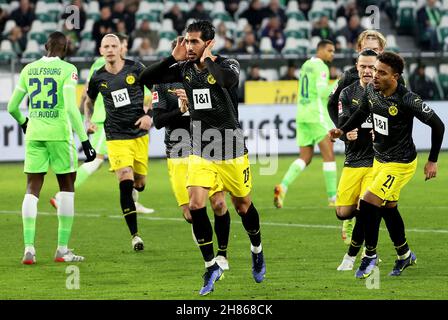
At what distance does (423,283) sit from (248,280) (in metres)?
1.50

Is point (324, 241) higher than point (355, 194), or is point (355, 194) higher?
point (355, 194)

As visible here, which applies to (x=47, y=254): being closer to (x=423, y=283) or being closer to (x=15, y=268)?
(x=15, y=268)

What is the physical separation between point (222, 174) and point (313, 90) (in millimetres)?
7374

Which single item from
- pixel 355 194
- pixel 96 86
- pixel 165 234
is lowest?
pixel 165 234

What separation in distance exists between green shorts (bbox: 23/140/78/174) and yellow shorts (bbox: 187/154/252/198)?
2.14 meters

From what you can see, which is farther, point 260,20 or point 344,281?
point 260,20

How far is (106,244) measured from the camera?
1259cm

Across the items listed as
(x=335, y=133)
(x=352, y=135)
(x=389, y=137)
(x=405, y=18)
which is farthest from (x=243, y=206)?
(x=405, y=18)

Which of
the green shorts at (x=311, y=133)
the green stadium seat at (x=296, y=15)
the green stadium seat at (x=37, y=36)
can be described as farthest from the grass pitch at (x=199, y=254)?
the green stadium seat at (x=296, y=15)

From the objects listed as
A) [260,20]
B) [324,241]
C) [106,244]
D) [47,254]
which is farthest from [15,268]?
[260,20]

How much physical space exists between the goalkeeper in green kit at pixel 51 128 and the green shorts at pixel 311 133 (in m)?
5.77

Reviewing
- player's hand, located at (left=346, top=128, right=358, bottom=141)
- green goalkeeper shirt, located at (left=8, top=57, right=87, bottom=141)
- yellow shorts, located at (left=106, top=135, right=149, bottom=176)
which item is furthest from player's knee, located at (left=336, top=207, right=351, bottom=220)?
yellow shorts, located at (left=106, top=135, right=149, bottom=176)

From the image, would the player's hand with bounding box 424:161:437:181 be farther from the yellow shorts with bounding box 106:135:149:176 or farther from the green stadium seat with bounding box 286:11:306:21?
the green stadium seat with bounding box 286:11:306:21

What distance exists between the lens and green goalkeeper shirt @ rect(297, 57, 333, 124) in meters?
16.4
